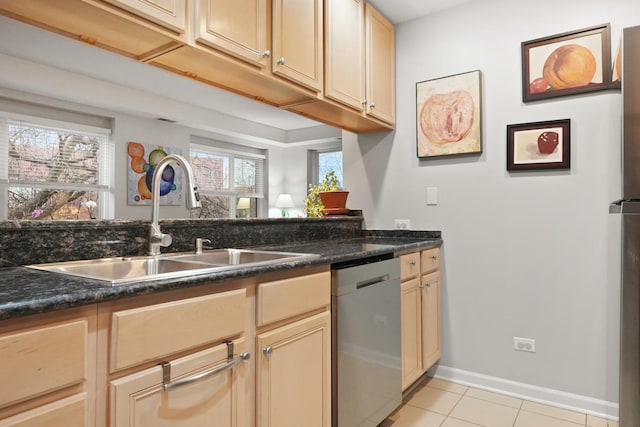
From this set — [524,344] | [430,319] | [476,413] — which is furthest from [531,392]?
[430,319]

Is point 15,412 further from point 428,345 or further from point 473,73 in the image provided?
point 473,73

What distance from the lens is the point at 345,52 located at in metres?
2.26

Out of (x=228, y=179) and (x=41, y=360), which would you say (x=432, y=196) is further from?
(x=228, y=179)

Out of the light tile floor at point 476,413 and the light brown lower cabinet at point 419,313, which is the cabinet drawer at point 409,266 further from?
the light tile floor at point 476,413

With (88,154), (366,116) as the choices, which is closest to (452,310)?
(366,116)

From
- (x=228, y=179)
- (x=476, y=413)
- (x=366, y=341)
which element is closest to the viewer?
(x=366, y=341)

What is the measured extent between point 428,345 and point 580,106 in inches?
63.7

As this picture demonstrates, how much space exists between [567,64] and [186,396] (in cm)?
248

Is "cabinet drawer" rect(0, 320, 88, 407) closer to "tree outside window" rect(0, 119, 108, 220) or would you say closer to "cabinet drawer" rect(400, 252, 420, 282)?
"cabinet drawer" rect(400, 252, 420, 282)

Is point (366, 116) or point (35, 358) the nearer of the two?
point (35, 358)

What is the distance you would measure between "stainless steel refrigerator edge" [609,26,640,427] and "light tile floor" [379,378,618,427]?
1.11ft

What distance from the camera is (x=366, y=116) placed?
2480 millimetres

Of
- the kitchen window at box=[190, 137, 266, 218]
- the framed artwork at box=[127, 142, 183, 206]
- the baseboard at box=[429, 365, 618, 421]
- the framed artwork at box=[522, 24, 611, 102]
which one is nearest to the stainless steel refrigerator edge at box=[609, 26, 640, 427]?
the baseboard at box=[429, 365, 618, 421]

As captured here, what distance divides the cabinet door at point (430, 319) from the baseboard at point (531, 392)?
0.16 m
